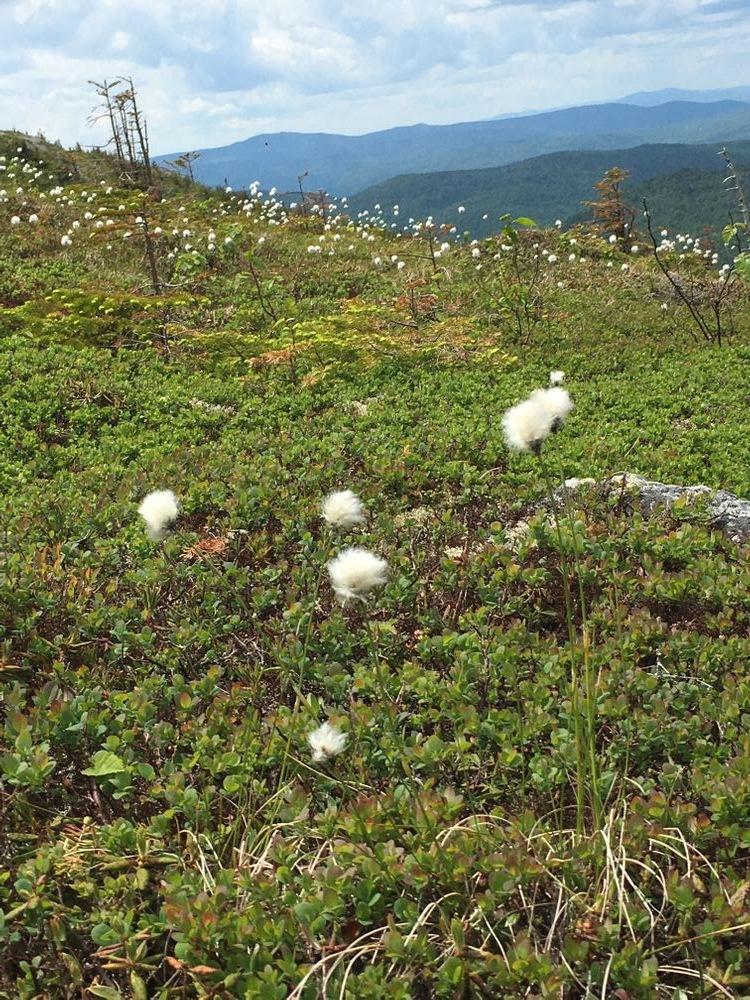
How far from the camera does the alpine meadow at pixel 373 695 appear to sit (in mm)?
2229

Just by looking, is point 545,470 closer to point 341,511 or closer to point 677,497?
point 341,511

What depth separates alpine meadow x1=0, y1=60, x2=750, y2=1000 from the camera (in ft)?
7.31

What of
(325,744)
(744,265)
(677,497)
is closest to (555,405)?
(325,744)

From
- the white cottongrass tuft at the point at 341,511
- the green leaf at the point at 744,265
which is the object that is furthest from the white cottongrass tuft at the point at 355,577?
the green leaf at the point at 744,265

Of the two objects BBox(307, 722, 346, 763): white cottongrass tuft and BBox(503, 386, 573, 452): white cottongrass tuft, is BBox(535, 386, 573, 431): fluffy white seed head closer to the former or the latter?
BBox(503, 386, 573, 452): white cottongrass tuft

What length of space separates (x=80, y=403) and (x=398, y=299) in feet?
26.9

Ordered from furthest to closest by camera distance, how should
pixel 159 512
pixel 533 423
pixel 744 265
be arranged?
pixel 744 265 < pixel 159 512 < pixel 533 423

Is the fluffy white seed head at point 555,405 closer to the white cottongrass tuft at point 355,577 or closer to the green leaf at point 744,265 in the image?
the white cottongrass tuft at point 355,577

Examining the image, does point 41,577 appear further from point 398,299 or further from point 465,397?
point 398,299

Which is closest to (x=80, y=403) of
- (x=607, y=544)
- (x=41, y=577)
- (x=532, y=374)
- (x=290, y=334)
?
(x=290, y=334)

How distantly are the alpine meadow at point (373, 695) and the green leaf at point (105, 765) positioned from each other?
0.02 m

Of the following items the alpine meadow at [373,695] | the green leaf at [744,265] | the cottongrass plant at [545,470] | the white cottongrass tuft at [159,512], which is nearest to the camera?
the alpine meadow at [373,695]

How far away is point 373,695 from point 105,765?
46.3 inches

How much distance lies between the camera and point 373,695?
3.35 m
